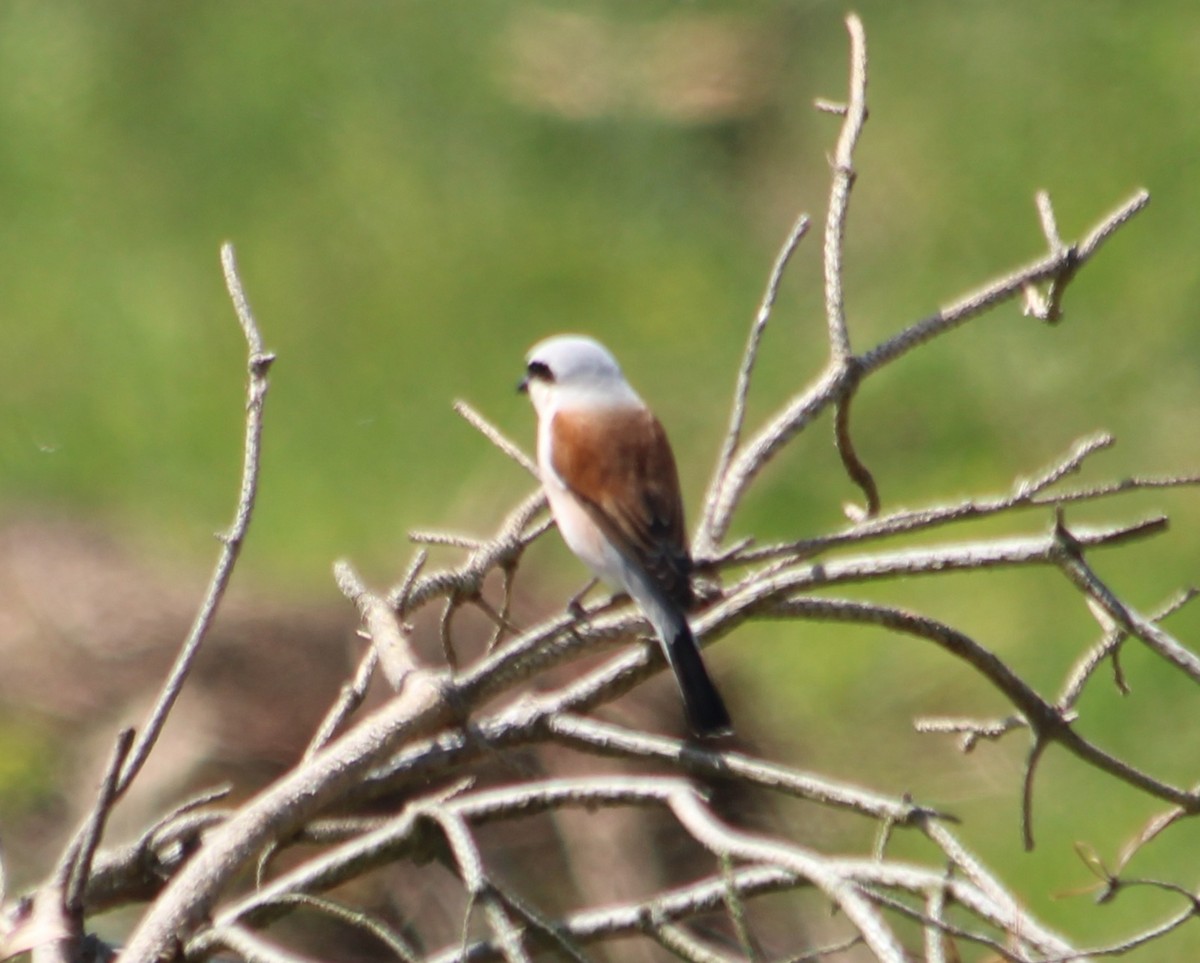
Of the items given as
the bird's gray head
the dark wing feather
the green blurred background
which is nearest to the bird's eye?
the bird's gray head

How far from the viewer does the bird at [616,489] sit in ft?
11.7

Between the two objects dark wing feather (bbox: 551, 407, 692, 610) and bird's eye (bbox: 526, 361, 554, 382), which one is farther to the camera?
bird's eye (bbox: 526, 361, 554, 382)

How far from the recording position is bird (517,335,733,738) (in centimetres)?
356

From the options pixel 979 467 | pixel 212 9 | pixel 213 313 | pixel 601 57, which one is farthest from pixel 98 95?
pixel 979 467

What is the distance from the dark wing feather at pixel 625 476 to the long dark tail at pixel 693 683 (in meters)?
0.32

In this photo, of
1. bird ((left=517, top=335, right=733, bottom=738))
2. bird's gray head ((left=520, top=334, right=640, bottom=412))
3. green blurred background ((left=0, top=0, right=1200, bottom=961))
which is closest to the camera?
bird ((left=517, top=335, right=733, bottom=738))

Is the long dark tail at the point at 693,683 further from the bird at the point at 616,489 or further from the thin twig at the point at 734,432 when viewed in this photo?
the thin twig at the point at 734,432

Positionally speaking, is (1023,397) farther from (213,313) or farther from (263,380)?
(263,380)

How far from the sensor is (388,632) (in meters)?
2.65

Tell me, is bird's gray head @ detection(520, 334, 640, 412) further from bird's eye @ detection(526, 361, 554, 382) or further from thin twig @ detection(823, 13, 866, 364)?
thin twig @ detection(823, 13, 866, 364)

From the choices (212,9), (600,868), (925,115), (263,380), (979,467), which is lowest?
(263,380)

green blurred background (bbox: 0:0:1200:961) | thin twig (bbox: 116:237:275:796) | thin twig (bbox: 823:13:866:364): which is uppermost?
green blurred background (bbox: 0:0:1200:961)

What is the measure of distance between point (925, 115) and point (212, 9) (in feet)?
10.4

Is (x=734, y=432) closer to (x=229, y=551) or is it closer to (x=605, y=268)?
(x=229, y=551)
